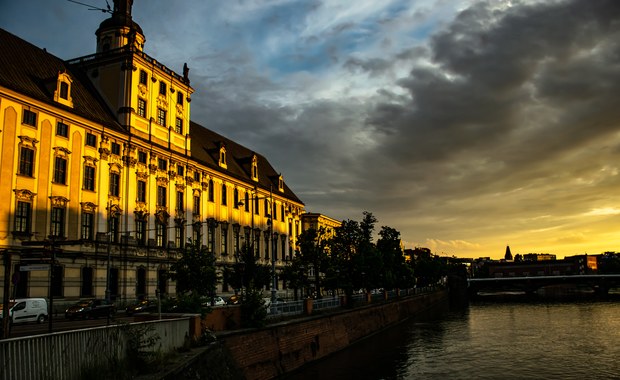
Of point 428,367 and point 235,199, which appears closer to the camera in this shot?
point 428,367

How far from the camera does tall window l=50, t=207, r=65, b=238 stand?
44.0 meters

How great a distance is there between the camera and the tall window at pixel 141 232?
177ft

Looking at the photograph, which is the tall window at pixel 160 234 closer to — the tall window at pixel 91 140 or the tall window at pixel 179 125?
the tall window at pixel 91 140

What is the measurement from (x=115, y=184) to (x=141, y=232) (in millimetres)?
6073

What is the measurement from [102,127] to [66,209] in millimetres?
9340

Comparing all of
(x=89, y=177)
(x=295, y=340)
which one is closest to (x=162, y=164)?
(x=89, y=177)

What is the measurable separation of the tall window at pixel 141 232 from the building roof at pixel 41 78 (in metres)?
10.2

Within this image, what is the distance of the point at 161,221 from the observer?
57.8 m

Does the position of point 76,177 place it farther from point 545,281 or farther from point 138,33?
point 545,281

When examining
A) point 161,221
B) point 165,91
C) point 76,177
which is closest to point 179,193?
point 161,221

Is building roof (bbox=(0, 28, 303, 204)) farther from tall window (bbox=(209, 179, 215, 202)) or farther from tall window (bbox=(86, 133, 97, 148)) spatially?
tall window (bbox=(209, 179, 215, 202))

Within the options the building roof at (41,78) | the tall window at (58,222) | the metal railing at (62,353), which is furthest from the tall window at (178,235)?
the metal railing at (62,353)

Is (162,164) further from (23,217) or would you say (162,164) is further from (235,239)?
(23,217)

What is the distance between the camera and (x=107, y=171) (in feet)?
166
